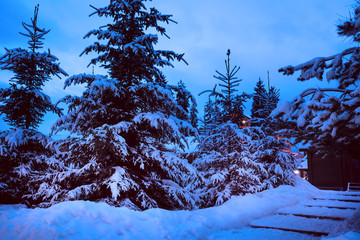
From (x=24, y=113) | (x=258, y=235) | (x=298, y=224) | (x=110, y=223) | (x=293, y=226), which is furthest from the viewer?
(x=24, y=113)

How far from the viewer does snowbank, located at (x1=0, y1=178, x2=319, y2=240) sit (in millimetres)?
3814

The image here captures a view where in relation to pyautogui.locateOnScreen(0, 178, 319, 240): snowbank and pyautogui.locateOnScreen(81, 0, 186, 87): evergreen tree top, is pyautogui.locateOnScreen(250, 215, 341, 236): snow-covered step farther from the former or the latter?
pyautogui.locateOnScreen(81, 0, 186, 87): evergreen tree top

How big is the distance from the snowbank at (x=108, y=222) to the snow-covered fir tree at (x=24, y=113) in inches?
209

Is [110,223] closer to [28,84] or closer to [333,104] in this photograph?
[333,104]

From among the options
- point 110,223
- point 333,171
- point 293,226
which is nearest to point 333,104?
point 293,226

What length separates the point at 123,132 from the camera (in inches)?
325

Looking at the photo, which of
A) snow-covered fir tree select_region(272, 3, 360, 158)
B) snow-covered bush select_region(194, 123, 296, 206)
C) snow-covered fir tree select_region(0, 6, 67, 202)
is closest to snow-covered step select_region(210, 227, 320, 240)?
snow-covered fir tree select_region(272, 3, 360, 158)

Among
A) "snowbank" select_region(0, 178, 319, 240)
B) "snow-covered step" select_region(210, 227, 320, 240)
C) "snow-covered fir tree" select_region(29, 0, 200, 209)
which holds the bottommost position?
"snow-covered step" select_region(210, 227, 320, 240)

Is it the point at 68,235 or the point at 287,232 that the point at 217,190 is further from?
the point at 68,235

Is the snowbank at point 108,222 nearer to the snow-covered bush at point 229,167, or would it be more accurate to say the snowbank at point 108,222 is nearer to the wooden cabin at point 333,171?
the snow-covered bush at point 229,167

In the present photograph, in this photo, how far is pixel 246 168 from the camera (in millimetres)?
11055

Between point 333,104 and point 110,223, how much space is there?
4.81 metres

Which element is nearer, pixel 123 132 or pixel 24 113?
pixel 123 132

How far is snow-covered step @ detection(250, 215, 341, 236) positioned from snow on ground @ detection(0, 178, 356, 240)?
0.39 m
